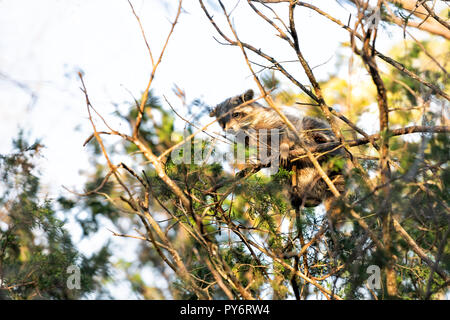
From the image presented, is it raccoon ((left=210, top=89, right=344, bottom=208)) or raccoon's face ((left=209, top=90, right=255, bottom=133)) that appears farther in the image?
raccoon's face ((left=209, top=90, right=255, bottom=133))

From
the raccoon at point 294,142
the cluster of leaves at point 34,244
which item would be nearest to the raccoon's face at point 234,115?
the raccoon at point 294,142

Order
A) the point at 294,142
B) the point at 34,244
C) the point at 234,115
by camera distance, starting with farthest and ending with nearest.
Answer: the point at 234,115
the point at 34,244
the point at 294,142

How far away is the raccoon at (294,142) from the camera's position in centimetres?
446

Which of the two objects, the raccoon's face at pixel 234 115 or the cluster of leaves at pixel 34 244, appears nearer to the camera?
the cluster of leaves at pixel 34 244

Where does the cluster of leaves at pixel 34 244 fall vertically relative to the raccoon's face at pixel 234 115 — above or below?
below

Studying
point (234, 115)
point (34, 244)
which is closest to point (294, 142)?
point (234, 115)

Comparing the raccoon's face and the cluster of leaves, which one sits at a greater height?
the raccoon's face

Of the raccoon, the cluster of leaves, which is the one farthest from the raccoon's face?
the cluster of leaves

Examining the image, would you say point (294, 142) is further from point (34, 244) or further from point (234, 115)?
point (34, 244)

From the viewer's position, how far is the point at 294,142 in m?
4.21

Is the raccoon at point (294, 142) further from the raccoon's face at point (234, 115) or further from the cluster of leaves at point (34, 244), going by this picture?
the cluster of leaves at point (34, 244)

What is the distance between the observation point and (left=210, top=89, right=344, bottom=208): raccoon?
175 inches

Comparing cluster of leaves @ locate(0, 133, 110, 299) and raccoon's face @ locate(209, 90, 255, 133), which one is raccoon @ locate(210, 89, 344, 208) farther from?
cluster of leaves @ locate(0, 133, 110, 299)

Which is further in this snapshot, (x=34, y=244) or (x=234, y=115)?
(x=234, y=115)
